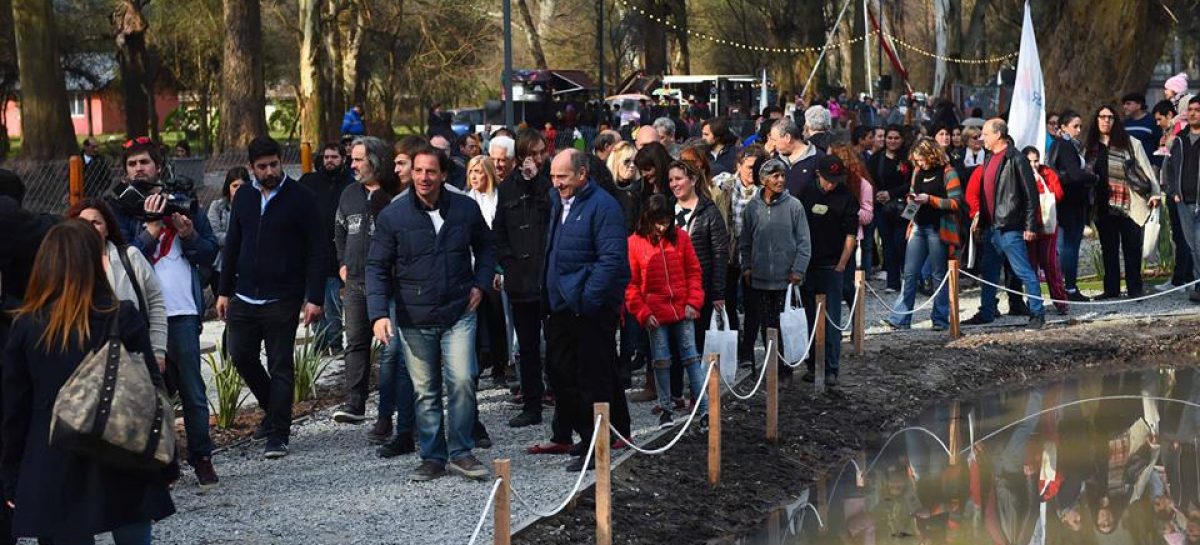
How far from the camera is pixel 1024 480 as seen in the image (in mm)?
9930

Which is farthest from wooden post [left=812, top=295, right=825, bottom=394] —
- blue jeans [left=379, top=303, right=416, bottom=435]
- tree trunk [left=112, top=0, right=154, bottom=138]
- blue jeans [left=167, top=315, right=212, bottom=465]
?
tree trunk [left=112, top=0, right=154, bottom=138]

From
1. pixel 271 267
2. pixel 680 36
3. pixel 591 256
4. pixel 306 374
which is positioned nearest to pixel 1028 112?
pixel 306 374

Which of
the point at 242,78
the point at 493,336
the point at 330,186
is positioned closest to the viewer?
the point at 493,336

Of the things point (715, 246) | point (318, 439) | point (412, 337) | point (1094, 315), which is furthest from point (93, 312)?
point (1094, 315)

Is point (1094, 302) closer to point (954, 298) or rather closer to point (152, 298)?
point (954, 298)

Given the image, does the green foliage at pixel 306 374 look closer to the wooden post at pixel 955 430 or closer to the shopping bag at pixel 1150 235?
the wooden post at pixel 955 430

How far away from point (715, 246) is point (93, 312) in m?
5.87

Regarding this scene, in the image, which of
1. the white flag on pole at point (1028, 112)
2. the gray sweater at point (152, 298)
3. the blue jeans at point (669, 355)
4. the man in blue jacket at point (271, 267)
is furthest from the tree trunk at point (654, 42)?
the gray sweater at point (152, 298)

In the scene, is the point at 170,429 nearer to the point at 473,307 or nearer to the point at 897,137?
the point at 473,307

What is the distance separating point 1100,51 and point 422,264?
17441 millimetres

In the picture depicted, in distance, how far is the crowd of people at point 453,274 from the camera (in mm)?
6234

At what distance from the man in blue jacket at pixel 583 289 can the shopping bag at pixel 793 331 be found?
2326mm

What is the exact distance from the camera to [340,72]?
1720 inches

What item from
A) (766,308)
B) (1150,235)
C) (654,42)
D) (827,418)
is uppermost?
(654,42)
